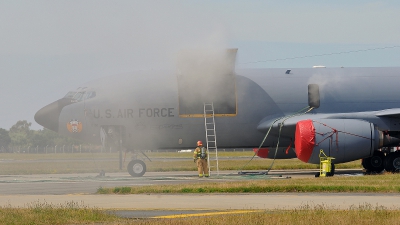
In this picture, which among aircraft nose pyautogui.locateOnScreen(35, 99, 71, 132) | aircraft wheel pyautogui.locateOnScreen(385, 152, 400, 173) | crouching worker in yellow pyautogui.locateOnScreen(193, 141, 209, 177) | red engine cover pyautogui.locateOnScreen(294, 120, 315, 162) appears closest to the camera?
red engine cover pyautogui.locateOnScreen(294, 120, 315, 162)

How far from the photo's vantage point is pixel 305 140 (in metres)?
32.8

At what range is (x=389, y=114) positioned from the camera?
113 feet

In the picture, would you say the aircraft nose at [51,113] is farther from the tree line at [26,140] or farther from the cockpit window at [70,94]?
the tree line at [26,140]

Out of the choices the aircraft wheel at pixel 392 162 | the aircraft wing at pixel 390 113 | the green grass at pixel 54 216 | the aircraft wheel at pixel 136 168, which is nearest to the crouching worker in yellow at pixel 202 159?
the aircraft wheel at pixel 136 168

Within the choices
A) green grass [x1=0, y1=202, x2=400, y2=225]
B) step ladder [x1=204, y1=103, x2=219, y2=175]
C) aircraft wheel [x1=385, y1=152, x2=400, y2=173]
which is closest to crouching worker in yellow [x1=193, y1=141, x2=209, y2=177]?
step ladder [x1=204, y1=103, x2=219, y2=175]

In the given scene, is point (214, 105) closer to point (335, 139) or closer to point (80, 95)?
point (335, 139)

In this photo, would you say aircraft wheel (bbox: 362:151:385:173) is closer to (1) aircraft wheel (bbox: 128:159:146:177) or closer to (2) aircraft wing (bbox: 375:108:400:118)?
(2) aircraft wing (bbox: 375:108:400:118)

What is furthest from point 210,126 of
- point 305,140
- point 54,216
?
point 54,216

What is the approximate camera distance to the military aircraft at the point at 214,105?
35625mm

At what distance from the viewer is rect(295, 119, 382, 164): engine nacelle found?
108 ft

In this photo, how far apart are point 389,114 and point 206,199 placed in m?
16.8

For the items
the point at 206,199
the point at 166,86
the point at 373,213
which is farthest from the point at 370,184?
the point at 166,86

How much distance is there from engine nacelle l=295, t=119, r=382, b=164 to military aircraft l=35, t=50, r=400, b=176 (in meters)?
1.62

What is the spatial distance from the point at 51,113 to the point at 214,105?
8.92m
